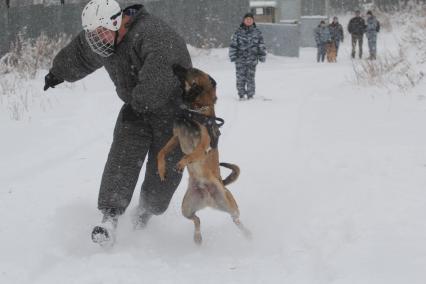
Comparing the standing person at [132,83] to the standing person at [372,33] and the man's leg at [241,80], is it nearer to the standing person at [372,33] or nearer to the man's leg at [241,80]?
the man's leg at [241,80]

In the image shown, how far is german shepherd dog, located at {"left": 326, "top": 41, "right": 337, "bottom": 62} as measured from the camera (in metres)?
18.7

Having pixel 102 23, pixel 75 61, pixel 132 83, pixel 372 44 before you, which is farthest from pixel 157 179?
pixel 372 44

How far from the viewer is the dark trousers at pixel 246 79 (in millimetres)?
10414

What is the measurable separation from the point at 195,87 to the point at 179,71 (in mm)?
177

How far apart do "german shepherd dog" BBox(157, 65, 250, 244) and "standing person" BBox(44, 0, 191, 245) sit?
0.11 metres

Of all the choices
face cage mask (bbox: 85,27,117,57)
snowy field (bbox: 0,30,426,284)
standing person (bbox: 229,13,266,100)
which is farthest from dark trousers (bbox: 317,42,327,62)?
face cage mask (bbox: 85,27,117,57)

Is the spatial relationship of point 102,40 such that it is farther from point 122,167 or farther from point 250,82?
point 250,82

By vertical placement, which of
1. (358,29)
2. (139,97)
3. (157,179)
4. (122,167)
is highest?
(139,97)

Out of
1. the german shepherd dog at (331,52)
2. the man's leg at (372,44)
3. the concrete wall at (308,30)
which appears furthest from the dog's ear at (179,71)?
the concrete wall at (308,30)

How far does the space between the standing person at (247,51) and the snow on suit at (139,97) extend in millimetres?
6864

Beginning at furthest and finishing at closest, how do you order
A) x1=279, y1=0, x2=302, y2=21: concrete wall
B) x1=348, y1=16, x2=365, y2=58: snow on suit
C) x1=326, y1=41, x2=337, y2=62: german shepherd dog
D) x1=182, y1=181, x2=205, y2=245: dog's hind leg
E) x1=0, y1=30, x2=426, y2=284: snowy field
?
x1=279, y1=0, x2=302, y2=21: concrete wall
x1=326, y1=41, x2=337, y2=62: german shepherd dog
x1=348, y1=16, x2=365, y2=58: snow on suit
x1=182, y1=181, x2=205, y2=245: dog's hind leg
x1=0, y1=30, x2=426, y2=284: snowy field

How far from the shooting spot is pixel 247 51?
34.9 feet

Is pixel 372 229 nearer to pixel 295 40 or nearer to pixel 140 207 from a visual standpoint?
pixel 140 207

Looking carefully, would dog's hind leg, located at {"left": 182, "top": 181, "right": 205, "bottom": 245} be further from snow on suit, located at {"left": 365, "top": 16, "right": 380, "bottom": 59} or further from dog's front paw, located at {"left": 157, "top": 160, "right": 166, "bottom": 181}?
snow on suit, located at {"left": 365, "top": 16, "right": 380, "bottom": 59}
